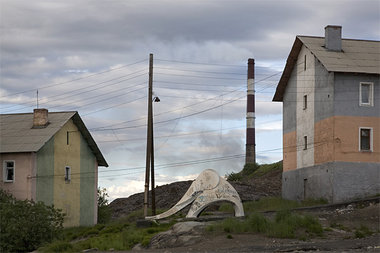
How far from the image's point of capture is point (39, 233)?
35.3 m

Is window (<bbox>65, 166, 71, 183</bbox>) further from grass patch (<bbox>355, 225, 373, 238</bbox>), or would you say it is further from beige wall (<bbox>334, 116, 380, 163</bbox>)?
grass patch (<bbox>355, 225, 373, 238</bbox>)

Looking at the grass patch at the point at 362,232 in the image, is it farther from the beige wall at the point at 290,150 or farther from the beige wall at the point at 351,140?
the beige wall at the point at 290,150

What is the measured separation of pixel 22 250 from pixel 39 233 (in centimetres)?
113

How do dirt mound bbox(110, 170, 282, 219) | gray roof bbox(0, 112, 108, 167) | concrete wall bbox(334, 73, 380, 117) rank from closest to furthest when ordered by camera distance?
concrete wall bbox(334, 73, 380, 117)
gray roof bbox(0, 112, 108, 167)
dirt mound bbox(110, 170, 282, 219)

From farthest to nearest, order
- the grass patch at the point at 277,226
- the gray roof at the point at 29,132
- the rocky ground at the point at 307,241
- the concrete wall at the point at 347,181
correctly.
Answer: the gray roof at the point at 29,132 → the concrete wall at the point at 347,181 → the grass patch at the point at 277,226 → the rocky ground at the point at 307,241

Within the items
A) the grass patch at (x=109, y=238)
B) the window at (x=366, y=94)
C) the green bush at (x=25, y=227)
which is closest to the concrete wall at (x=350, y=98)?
the window at (x=366, y=94)

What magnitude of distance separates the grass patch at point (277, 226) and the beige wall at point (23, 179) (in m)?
15.5

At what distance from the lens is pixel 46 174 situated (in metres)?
46.0

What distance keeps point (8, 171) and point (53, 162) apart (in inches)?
120

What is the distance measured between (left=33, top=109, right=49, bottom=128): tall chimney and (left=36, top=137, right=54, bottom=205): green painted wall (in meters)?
1.68

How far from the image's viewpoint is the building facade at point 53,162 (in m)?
44.7

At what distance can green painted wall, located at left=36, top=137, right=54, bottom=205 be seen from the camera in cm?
4522

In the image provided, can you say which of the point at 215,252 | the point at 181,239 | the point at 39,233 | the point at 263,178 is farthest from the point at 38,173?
the point at 263,178

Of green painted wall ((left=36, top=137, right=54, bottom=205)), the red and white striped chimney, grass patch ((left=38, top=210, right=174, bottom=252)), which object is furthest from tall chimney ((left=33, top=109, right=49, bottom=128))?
the red and white striped chimney
